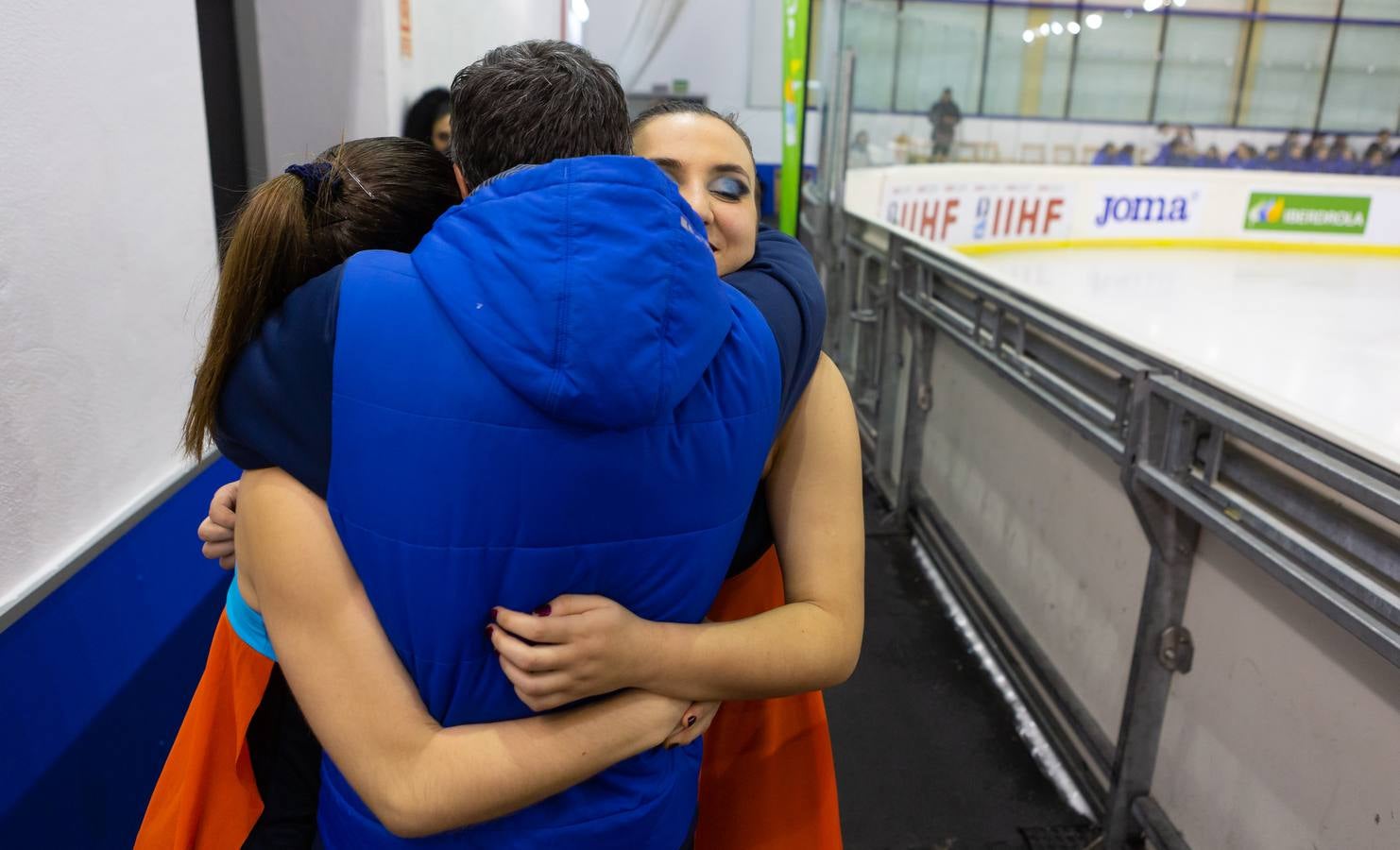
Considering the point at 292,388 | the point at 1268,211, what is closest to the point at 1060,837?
the point at 292,388

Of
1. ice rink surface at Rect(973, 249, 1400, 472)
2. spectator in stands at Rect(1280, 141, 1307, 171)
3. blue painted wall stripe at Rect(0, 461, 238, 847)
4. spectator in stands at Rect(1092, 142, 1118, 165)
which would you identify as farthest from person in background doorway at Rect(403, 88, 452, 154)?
Answer: spectator in stands at Rect(1280, 141, 1307, 171)

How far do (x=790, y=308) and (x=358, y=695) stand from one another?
44cm

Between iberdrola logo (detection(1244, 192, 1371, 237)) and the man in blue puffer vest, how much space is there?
8430 mm

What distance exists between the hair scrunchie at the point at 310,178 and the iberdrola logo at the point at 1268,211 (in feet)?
28.0

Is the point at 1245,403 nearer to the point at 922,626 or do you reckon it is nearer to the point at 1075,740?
the point at 1075,740

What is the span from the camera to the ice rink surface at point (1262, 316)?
1882 millimetres

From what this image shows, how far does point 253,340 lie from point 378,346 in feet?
0.41

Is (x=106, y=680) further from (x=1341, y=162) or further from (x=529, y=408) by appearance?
(x=1341, y=162)

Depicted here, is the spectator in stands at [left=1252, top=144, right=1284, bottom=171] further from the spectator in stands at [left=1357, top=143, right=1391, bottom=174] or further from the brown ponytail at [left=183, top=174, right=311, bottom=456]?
the brown ponytail at [left=183, top=174, right=311, bottom=456]

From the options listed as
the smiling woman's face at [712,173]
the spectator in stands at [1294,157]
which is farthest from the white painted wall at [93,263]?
the spectator in stands at [1294,157]

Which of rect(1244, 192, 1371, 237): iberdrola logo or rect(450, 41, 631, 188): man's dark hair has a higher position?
rect(450, 41, 631, 188): man's dark hair

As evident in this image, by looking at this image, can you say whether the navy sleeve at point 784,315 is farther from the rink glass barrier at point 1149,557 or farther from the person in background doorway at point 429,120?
the person in background doorway at point 429,120

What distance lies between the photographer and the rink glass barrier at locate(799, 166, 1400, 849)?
1.26m

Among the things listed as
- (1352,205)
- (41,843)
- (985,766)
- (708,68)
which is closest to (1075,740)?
(985,766)
